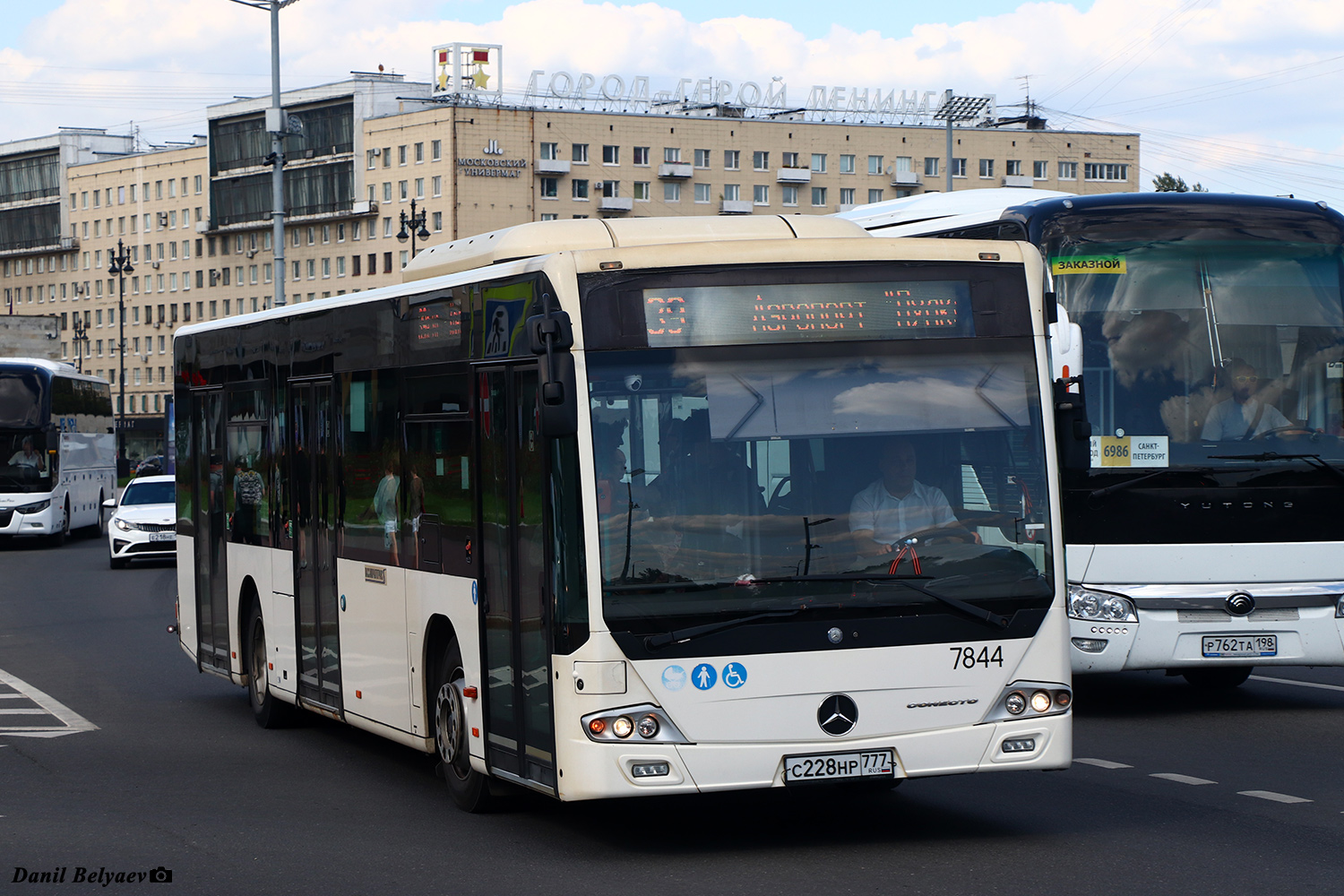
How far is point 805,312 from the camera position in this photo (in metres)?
8.52

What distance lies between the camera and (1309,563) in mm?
12938

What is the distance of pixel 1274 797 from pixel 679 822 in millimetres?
2985

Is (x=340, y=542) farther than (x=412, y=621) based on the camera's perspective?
Yes

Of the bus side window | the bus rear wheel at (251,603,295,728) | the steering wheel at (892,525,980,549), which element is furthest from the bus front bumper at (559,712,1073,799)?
the bus rear wheel at (251,603,295,728)

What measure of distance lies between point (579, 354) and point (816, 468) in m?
1.09

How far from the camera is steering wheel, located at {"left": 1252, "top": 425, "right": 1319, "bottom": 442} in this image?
12.9 metres

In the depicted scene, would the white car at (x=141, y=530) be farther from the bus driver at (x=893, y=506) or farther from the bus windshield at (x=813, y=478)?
the bus driver at (x=893, y=506)

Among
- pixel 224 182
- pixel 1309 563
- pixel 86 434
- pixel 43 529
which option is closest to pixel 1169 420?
pixel 1309 563

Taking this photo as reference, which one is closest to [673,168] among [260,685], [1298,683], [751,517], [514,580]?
[1298,683]

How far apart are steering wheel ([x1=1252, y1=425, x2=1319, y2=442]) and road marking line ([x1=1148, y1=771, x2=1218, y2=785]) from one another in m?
3.06

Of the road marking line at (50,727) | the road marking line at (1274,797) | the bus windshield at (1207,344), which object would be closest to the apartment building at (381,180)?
the road marking line at (50,727)

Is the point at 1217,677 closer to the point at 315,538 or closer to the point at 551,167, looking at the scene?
the point at 315,538

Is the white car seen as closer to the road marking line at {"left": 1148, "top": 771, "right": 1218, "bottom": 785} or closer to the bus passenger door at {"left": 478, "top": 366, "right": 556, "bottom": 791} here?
the road marking line at {"left": 1148, "top": 771, "right": 1218, "bottom": 785}

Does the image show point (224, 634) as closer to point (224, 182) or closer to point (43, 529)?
point (43, 529)
